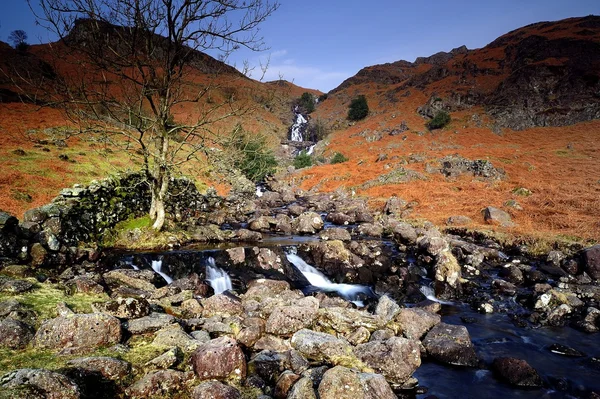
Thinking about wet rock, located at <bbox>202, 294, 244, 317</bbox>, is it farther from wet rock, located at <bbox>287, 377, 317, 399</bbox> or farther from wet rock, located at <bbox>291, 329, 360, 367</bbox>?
wet rock, located at <bbox>287, 377, 317, 399</bbox>

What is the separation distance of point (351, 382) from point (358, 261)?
9.44 m

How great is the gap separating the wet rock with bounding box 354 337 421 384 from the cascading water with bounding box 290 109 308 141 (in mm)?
69228

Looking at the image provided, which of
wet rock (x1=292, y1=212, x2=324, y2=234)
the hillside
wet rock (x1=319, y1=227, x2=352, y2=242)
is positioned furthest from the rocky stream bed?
the hillside

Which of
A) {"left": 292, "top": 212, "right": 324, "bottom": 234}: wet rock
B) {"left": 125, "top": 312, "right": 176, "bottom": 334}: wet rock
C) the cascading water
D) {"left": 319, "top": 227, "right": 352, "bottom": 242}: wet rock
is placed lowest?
{"left": 319, "top": 227, "right": 352, "bottom": 242}: wet rock

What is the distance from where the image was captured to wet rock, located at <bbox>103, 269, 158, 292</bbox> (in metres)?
9.43

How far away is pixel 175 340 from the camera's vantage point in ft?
19.4

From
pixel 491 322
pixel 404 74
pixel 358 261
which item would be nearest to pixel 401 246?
pixel 358 261

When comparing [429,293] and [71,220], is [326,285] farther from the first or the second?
[71,220]

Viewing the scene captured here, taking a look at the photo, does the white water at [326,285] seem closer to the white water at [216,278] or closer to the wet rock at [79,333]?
the white water at [216,278]

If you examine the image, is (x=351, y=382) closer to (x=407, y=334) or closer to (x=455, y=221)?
(x=407, y=334)

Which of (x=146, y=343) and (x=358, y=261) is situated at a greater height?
(x=146, y=343)

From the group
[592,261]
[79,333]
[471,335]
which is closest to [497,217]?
[592,261]

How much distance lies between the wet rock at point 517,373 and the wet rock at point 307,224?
12.9m

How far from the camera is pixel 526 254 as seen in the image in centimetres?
1573
